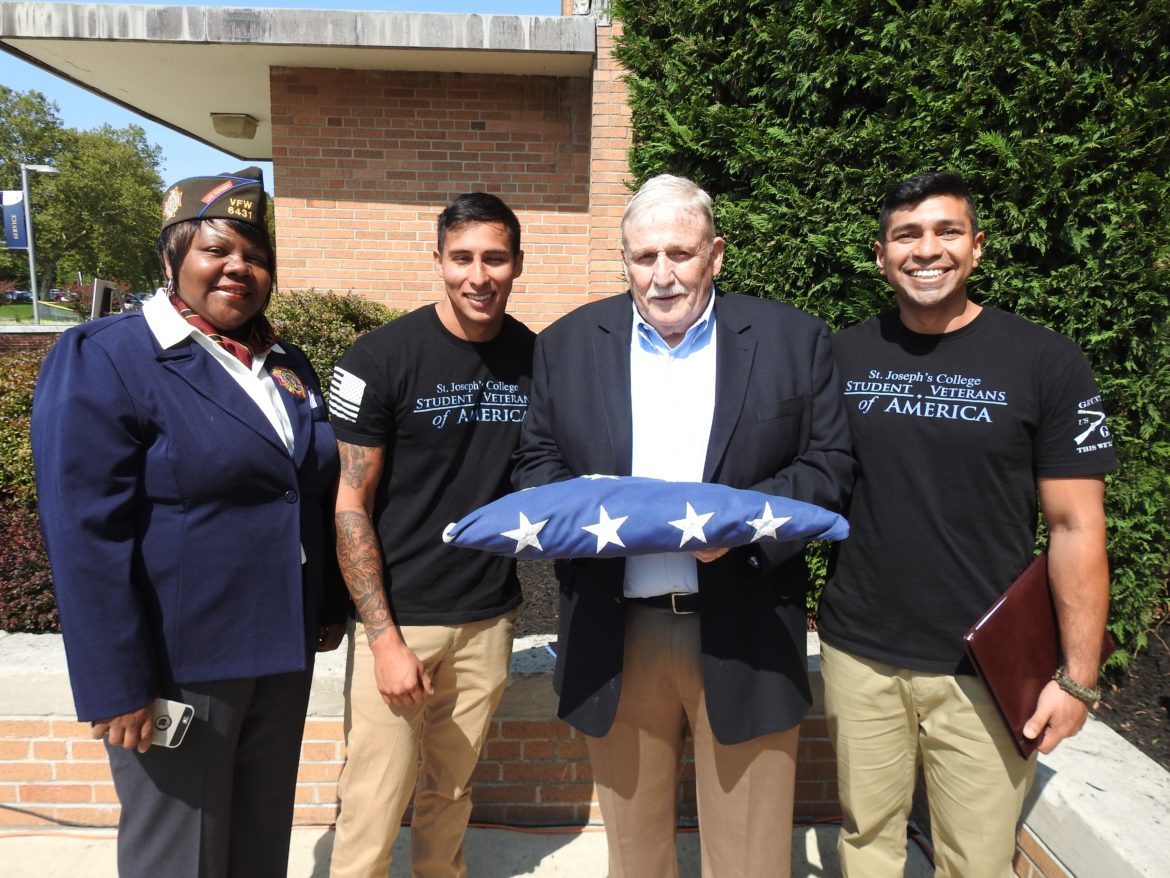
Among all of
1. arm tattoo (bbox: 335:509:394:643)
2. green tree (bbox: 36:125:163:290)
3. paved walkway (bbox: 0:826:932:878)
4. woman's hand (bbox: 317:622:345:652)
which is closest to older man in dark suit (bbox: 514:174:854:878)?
arm tattoo (bbox: 335:509:394:643)

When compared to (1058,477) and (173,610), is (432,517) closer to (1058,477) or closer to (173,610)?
(173,610)

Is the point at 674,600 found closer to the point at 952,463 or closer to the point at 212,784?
the point at 952,463

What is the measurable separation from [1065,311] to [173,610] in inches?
126

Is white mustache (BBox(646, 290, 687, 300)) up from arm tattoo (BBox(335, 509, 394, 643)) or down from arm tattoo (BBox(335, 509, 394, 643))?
up

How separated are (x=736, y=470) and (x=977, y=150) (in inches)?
75.0

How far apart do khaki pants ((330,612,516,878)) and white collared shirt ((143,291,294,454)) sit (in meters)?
0.73

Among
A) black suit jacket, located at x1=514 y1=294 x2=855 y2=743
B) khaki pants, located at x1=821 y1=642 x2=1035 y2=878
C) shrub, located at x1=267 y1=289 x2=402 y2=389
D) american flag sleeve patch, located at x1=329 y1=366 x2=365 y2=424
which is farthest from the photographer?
shrub, located at x1=267 y1=289 x2=402 y2=389

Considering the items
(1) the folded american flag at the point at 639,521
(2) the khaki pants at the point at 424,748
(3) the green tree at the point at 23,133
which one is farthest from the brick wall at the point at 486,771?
(3) the green tree at the point at 23,133

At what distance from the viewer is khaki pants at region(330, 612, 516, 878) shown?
2428 millimetres

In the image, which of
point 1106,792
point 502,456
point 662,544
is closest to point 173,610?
point 502,456

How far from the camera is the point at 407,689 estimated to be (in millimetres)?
2324

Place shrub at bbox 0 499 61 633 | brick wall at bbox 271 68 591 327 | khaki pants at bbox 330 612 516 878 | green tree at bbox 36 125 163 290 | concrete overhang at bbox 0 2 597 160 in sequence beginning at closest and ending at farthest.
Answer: khaki pants at bbox 330 612 516 878
shrub at bbox 0 499 61 633
concrete overhang at bbox 0 2 597 160
brick wall at bbox 271 68 591 327
green tree at bbox 36 125 163 290

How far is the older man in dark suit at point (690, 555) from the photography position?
6.80ft

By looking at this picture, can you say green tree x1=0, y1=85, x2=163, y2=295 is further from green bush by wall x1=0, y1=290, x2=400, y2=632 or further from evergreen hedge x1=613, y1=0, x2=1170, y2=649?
evergreen hedge x1=613, y1=0, x2=1170, y2=649
